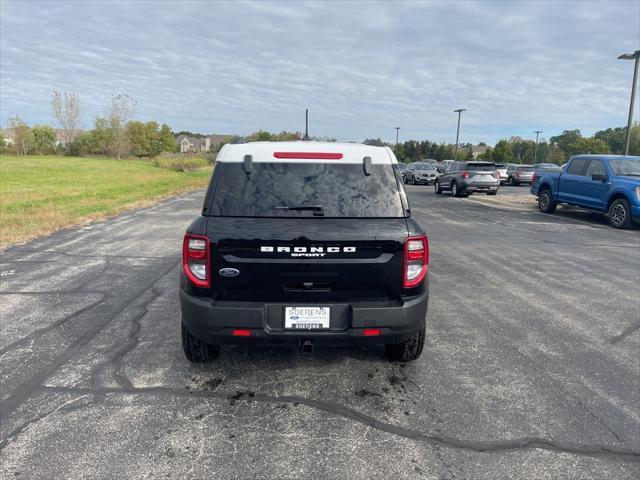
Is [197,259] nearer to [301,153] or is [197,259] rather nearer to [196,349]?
[196,349]

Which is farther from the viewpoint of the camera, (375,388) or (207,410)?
(375,388)

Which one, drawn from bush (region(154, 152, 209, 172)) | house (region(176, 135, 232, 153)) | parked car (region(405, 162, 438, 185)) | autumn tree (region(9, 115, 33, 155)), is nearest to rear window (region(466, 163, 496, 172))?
parked car (region(405, 162, 438, 185))

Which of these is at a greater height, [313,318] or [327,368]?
[313,318]

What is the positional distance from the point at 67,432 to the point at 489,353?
3.45 m

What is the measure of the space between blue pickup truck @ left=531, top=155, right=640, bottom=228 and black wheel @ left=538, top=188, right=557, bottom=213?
20 centimetres

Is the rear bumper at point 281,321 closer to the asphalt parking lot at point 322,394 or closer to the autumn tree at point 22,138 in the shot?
the asphalt parking lot at point 322,394

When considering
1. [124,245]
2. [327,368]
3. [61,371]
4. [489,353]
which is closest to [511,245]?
[489,353]

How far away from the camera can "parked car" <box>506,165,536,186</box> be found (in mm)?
32906

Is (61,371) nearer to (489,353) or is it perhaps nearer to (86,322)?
(86,322)

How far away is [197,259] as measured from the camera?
332 centimetres

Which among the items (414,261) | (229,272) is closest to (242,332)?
(229,272)

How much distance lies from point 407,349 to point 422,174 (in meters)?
29.7

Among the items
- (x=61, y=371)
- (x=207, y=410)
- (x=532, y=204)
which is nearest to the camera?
(x=207, y=410)

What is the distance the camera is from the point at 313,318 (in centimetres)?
328
